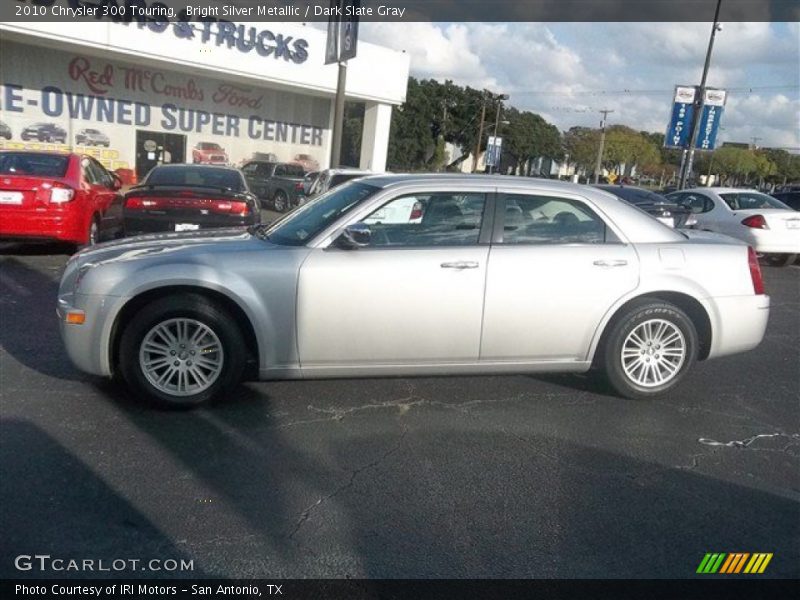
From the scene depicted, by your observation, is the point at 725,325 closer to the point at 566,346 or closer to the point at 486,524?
the point at 566,346

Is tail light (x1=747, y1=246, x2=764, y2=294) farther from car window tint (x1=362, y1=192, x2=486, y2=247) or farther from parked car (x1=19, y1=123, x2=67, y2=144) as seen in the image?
parked car (x1=19, y1=123, x2=67, y2=144)

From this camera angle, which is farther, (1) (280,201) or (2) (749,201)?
(1) (280,201)

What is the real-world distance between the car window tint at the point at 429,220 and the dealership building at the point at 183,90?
20.1 meters

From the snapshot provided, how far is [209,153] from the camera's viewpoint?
28188 mm

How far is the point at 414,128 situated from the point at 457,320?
2106 inches

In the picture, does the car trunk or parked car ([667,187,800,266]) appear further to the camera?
parked car ([667,187,800,266])

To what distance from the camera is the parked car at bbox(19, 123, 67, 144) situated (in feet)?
76.2

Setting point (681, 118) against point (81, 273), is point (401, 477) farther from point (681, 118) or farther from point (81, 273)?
point (681, 118)

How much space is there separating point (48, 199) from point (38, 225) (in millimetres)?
357

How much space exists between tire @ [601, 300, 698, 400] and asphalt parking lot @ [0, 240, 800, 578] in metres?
0.16

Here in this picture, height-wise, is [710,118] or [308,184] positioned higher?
[710,118]

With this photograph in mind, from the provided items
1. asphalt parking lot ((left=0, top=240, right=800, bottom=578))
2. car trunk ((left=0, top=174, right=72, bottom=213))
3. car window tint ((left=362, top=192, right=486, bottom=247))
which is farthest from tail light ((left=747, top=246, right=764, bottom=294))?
car trunk ((left=0, top=174, right=72, bottom=213))
